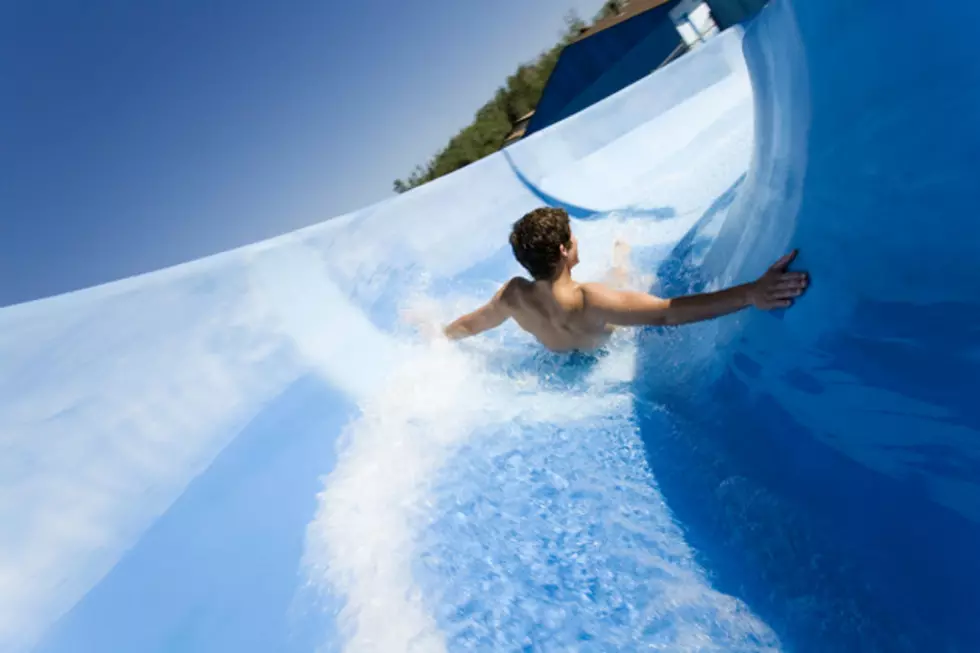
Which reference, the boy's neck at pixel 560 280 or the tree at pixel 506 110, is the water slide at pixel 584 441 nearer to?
the boy's neck at pixel 560 280

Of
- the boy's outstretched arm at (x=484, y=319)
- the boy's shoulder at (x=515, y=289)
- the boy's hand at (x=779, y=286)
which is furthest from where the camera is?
the boy's outstretched arm at (x=484, y=319)

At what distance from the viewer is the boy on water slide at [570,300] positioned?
161 cm

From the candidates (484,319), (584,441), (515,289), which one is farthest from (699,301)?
(484,319)

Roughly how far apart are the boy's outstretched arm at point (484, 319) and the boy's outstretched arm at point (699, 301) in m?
0.42

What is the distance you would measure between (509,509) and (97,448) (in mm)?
1345

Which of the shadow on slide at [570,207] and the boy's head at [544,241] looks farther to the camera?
the shadow on slide at [570,207]

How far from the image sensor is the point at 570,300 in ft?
7.57

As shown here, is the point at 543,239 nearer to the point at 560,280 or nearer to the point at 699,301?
the point at 560,280

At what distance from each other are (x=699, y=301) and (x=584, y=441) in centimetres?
61

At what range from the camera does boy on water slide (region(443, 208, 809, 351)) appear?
5.29 ft

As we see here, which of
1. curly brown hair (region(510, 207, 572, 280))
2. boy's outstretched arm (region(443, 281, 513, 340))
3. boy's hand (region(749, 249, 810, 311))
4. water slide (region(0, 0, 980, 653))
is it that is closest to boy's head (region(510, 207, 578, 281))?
curly brown hair (region(510, 207, 572, 280))

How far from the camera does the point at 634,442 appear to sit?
1999 mm

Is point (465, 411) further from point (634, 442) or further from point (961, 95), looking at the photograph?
point (961, 95)

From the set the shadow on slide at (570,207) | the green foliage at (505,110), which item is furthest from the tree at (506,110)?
the shadow on slide at (570,207)
